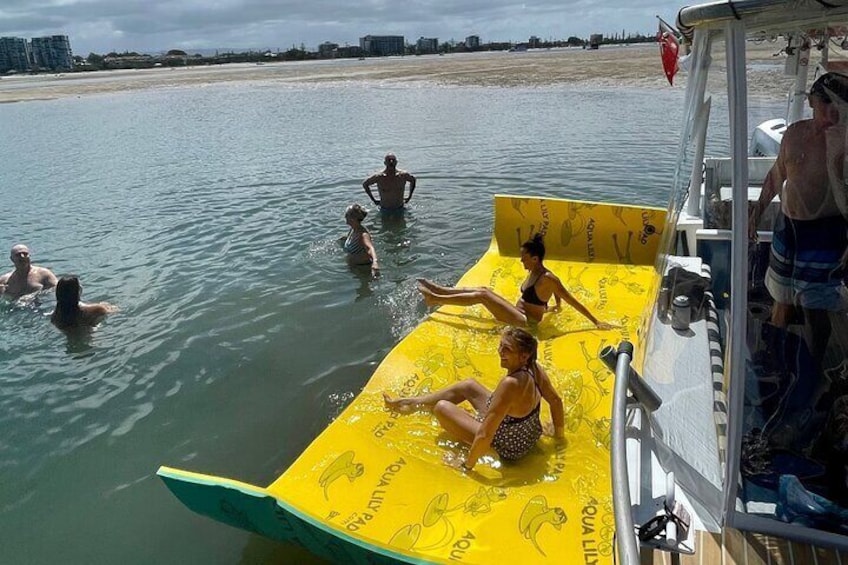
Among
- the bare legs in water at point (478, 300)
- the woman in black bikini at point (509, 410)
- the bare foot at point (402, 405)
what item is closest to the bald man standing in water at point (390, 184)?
the bare legs in water at point (478, 300)

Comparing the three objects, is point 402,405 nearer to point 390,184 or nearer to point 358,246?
point 358,246

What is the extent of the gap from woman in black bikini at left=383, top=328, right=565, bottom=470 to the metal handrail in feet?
4.71

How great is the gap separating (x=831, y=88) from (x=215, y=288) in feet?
24.6

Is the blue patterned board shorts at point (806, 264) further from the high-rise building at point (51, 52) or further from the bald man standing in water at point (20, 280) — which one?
the high-rise building at point (51, 52)

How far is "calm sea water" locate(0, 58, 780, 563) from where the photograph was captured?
16.6ft

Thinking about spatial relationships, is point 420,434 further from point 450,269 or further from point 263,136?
point 263,136

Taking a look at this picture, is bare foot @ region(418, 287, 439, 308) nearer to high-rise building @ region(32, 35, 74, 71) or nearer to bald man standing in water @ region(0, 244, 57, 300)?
bald man standing in water @ region(0, 244, 57, 300)

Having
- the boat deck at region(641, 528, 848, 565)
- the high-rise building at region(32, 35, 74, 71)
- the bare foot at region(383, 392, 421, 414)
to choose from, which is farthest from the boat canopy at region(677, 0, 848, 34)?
the high-rise building at region(32, 35, 74, 71)

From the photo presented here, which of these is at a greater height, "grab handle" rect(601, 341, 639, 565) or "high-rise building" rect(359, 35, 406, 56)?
"high-rise building" rect(359, 35, 406, 56)

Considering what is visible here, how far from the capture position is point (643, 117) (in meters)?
20.0

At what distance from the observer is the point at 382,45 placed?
159 m

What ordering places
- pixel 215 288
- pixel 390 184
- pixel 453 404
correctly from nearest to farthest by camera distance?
pixel 453 404 → pixel 215 288 → pixel 390 184

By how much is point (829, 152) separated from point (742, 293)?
652 mm

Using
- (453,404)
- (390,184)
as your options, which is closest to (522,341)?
(453,404)
